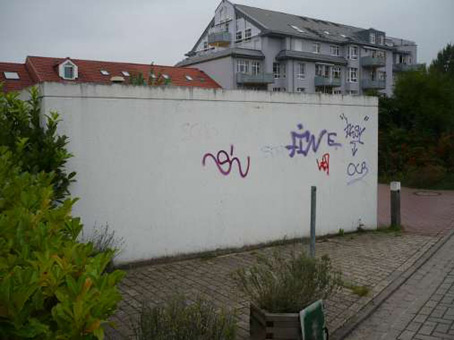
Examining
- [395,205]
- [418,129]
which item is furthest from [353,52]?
[395,205]

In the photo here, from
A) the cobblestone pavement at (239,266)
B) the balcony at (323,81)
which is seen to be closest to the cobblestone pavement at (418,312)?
the cobblestone pavement at (239,266)

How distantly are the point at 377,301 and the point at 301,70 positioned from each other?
1939 inches

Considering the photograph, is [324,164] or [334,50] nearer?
[324,164]

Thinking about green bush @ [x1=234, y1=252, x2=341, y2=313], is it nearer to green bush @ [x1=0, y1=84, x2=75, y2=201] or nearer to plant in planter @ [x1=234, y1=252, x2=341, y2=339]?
plant in planter @ [x1=234, y1=252, x2=341, y2=339]

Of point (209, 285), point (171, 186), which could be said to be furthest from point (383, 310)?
point (171, 186)

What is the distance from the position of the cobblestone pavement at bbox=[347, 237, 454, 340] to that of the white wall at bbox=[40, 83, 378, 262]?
→ 2439 mm

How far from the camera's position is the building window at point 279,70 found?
51.4 m

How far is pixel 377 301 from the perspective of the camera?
17.9ft

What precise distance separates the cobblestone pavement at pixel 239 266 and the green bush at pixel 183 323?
901 millimetres

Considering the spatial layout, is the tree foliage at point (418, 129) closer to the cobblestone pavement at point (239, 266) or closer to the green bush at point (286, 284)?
the cobblestone pavement at point (239, 266)

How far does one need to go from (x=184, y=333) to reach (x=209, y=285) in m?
2.40

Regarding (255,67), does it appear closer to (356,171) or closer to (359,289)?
(356,171)

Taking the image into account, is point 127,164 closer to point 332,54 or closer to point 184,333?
point 184,333

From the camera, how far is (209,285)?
5.71 m
